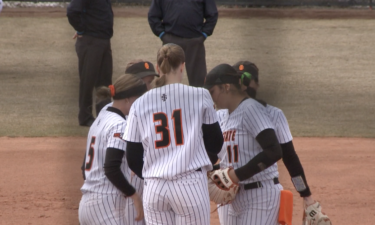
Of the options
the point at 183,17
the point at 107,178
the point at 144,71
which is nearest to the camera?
the point at 107,178

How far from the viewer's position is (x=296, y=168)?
2541 mm

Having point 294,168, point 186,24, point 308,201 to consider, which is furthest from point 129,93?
point 186,24

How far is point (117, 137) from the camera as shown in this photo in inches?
95.4

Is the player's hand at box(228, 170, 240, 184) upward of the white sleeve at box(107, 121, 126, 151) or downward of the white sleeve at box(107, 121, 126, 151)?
downward

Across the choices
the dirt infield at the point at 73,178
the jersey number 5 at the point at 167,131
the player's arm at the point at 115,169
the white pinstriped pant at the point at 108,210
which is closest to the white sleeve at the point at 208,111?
the jersey number 5 at the point at 167,131

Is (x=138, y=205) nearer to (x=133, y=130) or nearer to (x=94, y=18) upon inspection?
(x=133, y=130)

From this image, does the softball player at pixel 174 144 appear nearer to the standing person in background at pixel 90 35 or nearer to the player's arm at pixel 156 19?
the player's arm at pixel 156 19

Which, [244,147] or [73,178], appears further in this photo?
[73,178]

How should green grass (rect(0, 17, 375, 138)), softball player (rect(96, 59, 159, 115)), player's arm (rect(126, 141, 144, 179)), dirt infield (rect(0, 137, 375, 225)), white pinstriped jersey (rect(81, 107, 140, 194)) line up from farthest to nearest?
1. green grass (rect(0, 17, 375, 138))
2. dirt infield (rect(0, 137, 375, 225))
3. softball player (rect(96, 59, 159, 115))
4. white pinstriped jersey (rect(81, 107, 140, 194))
5. player's arm (rect(126, 141, 144, 179))

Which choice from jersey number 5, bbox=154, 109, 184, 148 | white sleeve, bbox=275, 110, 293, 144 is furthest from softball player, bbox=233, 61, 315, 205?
jersey number 5, bbox=154, 109, 184, 148

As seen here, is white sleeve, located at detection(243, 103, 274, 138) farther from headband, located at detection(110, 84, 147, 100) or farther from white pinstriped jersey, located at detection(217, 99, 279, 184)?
headband, located at detection(110, 84, 147, 100)

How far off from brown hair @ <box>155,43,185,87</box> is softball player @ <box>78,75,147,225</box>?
282 millimetres

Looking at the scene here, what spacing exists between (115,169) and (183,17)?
3.24 meters

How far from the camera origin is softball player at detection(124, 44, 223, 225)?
2.18m
